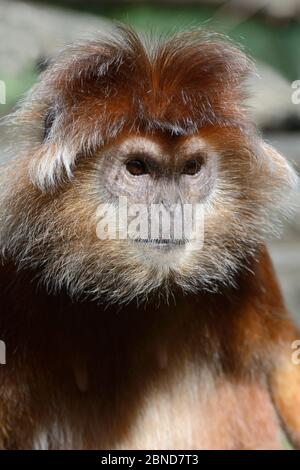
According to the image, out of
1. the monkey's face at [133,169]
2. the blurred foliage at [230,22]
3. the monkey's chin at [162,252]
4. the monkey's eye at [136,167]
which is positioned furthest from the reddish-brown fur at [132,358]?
the blurred foliage at [230,22]

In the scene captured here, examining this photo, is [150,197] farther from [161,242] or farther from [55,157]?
[55,157]

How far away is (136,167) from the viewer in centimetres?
179

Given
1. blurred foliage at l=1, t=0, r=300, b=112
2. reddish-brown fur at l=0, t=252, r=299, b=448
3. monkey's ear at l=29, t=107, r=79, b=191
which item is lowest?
reddish-brown fur at l=0, t=252, r=299, b=448

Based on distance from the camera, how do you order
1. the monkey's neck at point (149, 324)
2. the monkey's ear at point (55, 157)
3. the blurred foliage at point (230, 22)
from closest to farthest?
the monkey's ear at point (55, 157)
the monkey's neck at point (149, 324)
the blurred foliage at point (230, 22)

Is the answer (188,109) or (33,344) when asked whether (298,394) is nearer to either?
(33,344)

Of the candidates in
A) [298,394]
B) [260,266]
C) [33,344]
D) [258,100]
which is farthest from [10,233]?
[258,100]

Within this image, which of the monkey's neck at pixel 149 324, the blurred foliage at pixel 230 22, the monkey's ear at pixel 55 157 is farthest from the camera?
the blurred foliage at pixel 230 22

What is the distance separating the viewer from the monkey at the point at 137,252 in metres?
1.76

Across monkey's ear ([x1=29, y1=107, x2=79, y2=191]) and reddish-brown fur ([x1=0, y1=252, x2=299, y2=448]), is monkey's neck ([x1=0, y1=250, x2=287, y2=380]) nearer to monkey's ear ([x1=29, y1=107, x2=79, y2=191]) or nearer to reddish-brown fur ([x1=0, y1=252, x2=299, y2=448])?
reddish-brown fur ([x1=0, y1=252, x2=299, y2=448])

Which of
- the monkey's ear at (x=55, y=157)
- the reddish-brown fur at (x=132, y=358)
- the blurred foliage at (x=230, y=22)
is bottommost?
the reddish-brown fur at (x=132, y=358)

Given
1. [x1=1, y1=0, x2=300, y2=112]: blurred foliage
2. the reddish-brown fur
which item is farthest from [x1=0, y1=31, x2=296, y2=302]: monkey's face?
[x1=1, y1=0, x2=300, y2=112]: blurred foliage

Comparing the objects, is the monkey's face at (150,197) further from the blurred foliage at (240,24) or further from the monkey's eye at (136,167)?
the blurred foliage at (240,24)

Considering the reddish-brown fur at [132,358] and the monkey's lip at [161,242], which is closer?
the monkey's lip at [161,242]

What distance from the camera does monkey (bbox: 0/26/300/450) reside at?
176cm
